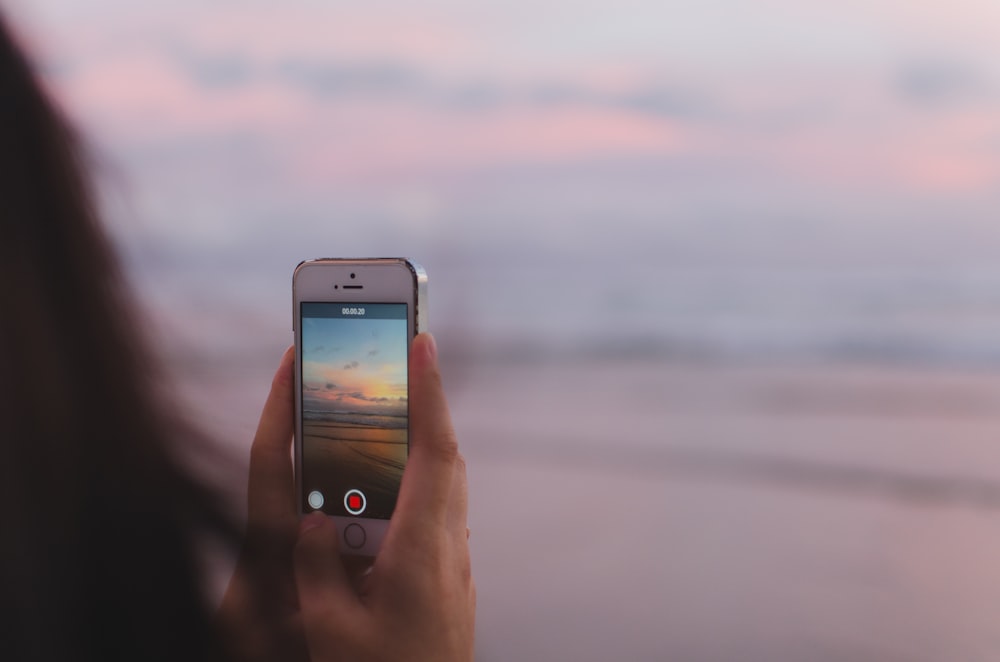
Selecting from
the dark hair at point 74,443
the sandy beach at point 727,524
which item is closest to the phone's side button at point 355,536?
the sandy beach at point 727,524

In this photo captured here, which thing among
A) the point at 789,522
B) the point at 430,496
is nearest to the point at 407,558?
the point at 430,496

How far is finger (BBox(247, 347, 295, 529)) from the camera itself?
516 millimetres

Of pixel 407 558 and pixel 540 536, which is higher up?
pixel 407 558

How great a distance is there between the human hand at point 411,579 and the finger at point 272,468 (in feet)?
0.18

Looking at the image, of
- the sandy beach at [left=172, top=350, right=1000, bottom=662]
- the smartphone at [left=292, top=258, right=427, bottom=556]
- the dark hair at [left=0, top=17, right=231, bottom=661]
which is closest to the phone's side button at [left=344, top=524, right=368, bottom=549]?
the smartphone at [left=292, top=258, right=427, bottom=556]

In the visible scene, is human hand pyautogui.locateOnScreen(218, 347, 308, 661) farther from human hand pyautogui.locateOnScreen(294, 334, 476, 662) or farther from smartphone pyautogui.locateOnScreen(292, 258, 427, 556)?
smartphone pyautogui.locateOnScreen(292, 258, 427, 556)

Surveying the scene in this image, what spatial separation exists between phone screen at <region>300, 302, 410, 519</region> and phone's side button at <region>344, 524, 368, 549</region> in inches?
0.9

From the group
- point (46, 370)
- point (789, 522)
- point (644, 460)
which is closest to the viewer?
point (46, 370)

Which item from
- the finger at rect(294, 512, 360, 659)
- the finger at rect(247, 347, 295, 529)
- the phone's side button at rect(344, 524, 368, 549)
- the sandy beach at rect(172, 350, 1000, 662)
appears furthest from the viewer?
the sandy beach at rect(172, 350, 1000, 662)

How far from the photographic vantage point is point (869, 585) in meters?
1.81

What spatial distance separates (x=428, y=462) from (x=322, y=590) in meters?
0.08

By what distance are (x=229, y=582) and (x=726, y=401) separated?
3767mm

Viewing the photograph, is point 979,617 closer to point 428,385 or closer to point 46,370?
point 428,385

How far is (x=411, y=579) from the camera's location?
442 mm
